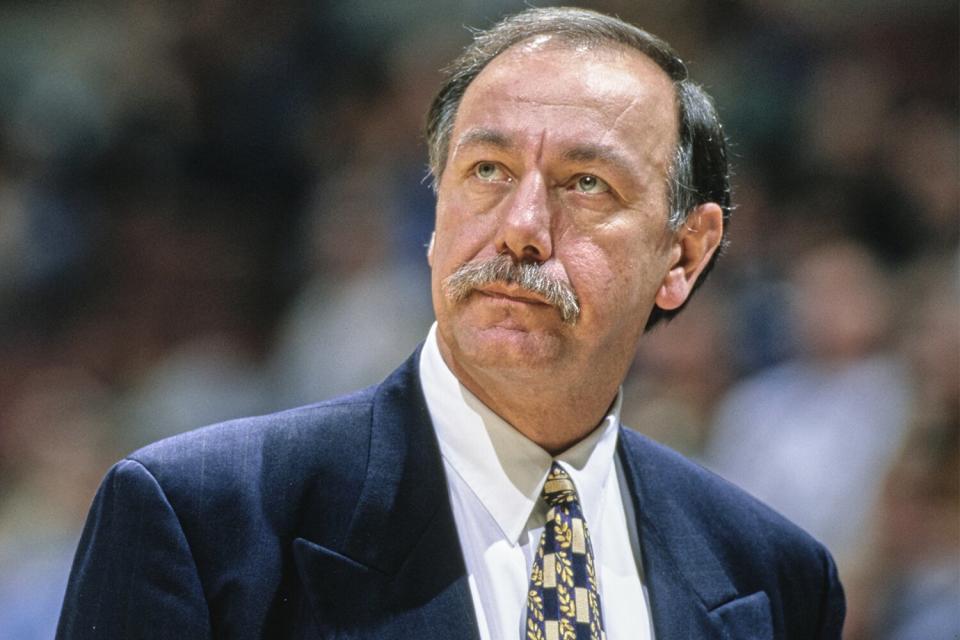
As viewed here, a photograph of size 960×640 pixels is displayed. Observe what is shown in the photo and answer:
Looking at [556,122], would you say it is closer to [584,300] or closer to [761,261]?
[584,300]

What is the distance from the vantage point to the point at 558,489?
2.46 m

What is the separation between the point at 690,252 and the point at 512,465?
2.03 feet

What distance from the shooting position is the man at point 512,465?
2180 mm

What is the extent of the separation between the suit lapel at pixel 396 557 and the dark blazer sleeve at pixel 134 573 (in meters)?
0.18

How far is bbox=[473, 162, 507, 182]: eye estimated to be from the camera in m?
2.49

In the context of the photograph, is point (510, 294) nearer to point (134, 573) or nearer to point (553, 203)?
point (553, 203)

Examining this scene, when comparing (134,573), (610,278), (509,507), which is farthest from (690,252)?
(134,573)

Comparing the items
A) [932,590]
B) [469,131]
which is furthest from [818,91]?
[469,131]

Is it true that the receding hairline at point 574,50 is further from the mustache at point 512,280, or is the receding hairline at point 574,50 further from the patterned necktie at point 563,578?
the patterned necktie at point 563,578

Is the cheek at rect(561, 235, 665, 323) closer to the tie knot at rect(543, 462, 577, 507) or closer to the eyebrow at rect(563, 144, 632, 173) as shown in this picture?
the eyebrow at rect(563, 144, 632, 173)

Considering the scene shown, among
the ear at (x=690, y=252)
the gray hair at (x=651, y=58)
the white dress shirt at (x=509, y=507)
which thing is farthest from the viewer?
the ear at (x=690, y=252)

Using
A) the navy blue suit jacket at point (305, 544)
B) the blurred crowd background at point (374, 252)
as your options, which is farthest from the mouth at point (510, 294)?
the blurred crowd background at point (374, 252)

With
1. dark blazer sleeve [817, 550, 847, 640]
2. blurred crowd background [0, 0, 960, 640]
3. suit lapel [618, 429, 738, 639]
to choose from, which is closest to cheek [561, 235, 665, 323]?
suit lapel [618, 429, 738, 639]

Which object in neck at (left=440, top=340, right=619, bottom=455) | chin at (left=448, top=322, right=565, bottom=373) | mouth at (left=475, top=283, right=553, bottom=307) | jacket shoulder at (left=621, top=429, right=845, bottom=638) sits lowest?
jacket shoulder at (left=621, top=429, right=845, bottom=638)
